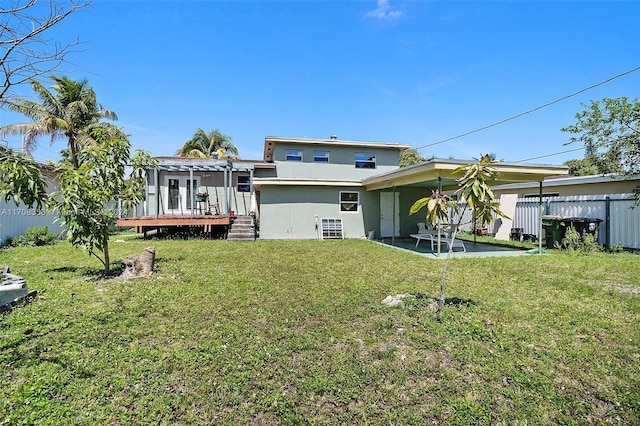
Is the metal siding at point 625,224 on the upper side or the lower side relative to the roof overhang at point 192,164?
lower

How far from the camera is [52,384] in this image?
9.34 ft

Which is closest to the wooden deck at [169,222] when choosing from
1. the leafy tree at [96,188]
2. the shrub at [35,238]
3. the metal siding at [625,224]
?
the shrub at [35,238]

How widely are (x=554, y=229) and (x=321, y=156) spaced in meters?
10.7

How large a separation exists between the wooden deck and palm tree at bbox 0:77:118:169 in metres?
4.43

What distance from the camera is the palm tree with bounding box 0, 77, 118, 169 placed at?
15180 mm

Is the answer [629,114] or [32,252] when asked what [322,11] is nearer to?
[629,114]

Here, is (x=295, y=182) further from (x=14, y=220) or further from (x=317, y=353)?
(x=317, y=353)

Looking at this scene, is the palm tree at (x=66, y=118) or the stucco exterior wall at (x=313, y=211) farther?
the palm tree at (x=66, y=118)

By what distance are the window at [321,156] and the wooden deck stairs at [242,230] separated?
15.2 ft

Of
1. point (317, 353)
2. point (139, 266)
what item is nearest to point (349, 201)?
point (139, 266)

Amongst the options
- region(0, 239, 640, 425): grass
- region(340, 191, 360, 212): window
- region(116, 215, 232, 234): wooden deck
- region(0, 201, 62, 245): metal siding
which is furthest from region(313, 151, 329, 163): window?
region(0, 201, 62, 245): metal siding

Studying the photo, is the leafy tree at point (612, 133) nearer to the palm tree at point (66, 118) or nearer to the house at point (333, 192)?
the house at point (333, 192)

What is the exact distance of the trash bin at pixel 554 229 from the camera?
38.7ft

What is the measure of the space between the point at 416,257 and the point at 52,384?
28.5 ft
